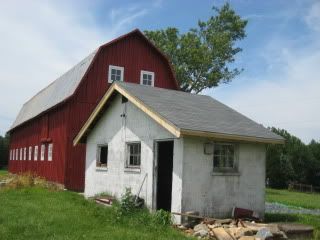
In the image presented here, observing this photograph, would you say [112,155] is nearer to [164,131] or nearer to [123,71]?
[164,131]

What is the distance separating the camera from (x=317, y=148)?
45375mm

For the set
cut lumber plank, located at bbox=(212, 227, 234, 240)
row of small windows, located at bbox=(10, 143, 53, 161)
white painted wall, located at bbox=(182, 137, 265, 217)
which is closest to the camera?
cut lumber plank, located at bbox=(212, 227, 234, 240)

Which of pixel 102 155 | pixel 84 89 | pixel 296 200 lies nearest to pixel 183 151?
pixel 102 155

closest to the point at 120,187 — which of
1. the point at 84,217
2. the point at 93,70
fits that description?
the point at 84,217

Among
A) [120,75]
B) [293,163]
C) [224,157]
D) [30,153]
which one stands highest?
[120,75]

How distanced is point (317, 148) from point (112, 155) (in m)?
33.0

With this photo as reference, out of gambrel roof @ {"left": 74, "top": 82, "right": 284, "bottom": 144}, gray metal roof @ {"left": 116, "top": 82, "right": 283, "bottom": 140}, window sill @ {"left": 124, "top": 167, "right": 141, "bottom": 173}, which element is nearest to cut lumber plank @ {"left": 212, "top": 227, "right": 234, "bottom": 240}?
gambrel roof @ {"left": 74, "top": 82, "right": 284, "bottom": 144}

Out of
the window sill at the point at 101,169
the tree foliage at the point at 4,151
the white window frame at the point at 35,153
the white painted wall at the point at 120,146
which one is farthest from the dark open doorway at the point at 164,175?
the tree foliage at the point at 4,151

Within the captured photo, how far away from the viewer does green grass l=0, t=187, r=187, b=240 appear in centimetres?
1069

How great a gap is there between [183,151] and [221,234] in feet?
9.14

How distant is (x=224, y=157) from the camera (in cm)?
1395

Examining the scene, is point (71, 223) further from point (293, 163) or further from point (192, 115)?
point (293, 163)

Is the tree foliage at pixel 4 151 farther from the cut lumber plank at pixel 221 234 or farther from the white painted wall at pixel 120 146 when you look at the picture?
the cut lumber plank at pixel 221 234

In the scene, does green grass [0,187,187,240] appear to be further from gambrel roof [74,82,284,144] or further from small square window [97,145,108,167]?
small square window [97,145,108,167]
